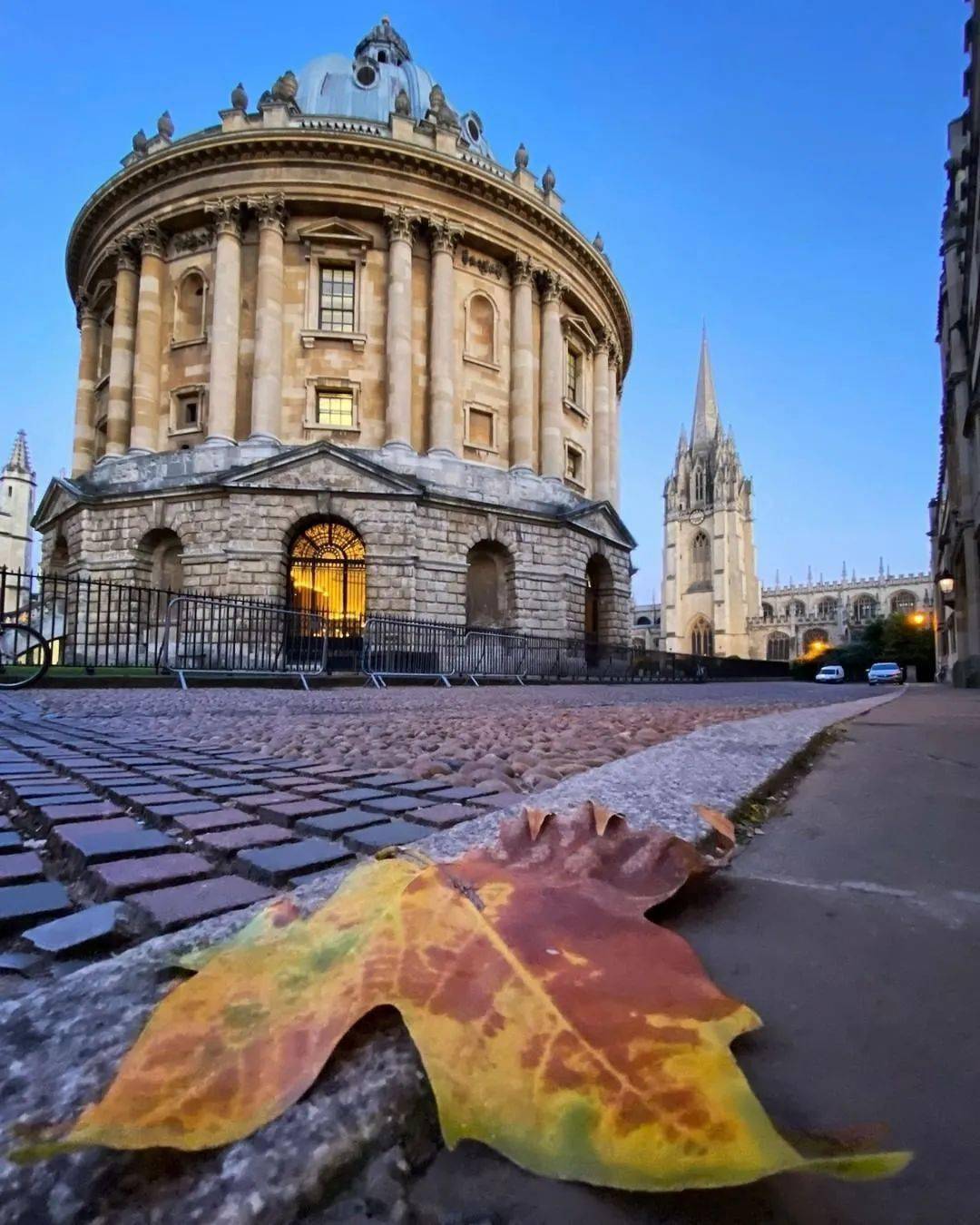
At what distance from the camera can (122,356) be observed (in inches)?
857

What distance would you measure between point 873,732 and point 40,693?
865 cm

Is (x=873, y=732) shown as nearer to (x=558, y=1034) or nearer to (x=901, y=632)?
(x=558, y=1034)

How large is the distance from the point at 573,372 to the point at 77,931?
90.0 ft

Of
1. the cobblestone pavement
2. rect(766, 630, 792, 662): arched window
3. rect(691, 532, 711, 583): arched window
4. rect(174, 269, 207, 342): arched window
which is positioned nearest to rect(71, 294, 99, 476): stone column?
rect(174, 269, 207, 342): arched window

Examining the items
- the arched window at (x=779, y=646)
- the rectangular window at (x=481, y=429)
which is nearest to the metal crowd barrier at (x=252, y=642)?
the rectangular window at (x=481, y=429)

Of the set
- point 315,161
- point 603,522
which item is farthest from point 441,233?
point 603,522

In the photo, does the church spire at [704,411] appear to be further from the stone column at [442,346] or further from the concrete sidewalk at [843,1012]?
the concrete sidewalk at [843,1012]

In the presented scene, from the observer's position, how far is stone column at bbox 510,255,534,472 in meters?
22.5

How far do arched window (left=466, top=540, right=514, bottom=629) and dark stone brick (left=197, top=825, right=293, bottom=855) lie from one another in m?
19.3

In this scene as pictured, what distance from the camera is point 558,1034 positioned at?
671 millimetres

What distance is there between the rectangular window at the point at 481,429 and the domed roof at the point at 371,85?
11809 millimetres

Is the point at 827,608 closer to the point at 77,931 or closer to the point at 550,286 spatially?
the point at 550,286

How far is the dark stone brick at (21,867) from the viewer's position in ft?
4.56

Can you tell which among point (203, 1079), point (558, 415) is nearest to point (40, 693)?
point (203, 1079)
